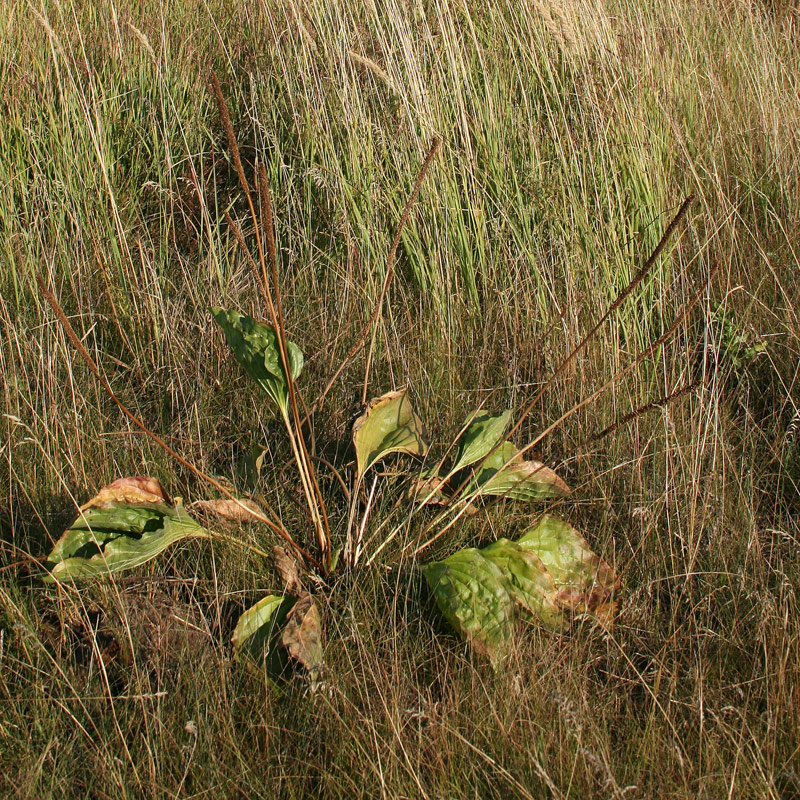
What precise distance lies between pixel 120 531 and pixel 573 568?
83 centimetres

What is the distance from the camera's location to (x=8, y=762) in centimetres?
118

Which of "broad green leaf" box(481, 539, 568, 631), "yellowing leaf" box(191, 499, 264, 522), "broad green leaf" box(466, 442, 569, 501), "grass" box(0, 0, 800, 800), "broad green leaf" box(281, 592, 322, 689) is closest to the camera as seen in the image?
"grass" box(0, 0, 800, 800)

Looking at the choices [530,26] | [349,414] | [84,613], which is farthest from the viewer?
[530,26]

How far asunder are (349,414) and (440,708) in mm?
786

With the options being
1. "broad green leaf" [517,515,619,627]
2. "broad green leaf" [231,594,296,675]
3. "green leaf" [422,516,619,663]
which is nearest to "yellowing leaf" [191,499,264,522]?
"broad green leaf" [231,594,296,675]

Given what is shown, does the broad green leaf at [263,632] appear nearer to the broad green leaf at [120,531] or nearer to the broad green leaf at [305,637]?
the broad green leaf at [305,637]

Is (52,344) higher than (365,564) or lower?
higher

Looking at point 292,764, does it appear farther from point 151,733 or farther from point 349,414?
point 349,414

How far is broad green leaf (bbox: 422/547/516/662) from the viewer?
1.35 metres

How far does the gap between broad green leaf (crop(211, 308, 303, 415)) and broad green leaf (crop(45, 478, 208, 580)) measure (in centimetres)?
28

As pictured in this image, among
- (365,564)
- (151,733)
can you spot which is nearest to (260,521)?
(365,564)

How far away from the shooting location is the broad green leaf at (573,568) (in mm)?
1435

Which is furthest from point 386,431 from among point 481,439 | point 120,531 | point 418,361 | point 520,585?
point 120,531

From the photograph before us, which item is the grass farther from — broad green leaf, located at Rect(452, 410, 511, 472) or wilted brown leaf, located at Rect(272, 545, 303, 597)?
broad green leaf, located at Rect(452, 410, 511, 472)
